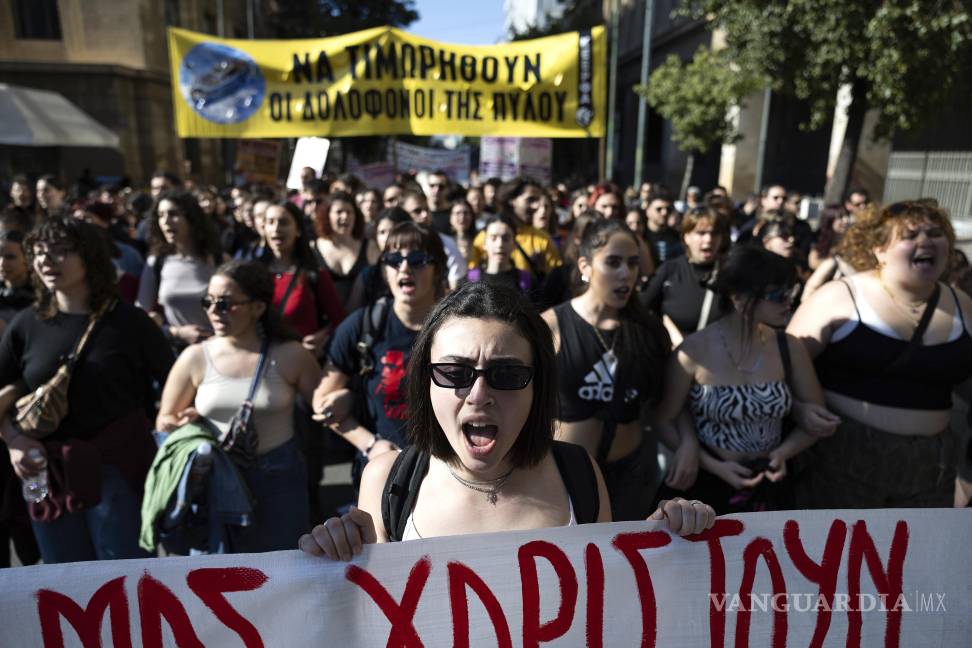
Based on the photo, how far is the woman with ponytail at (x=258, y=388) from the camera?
2639 mm

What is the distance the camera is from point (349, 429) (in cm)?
279

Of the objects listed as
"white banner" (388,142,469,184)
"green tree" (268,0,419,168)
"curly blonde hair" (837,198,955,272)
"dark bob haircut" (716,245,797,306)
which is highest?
"green tree" (268,0,419,168)

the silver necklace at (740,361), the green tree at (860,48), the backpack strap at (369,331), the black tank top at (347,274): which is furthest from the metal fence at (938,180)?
the backpack strap at (369,331)

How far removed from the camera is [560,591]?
1607mm

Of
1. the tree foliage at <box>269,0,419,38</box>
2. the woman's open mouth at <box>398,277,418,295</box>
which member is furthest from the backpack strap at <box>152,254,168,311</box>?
the tree foliage at <box>269,0,419,38</box>

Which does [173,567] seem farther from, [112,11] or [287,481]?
[112,11]

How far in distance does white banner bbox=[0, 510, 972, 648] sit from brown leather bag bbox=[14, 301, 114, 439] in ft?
3.84

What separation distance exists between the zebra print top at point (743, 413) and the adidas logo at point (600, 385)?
0.31m

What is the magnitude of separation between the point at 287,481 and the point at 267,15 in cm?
3819

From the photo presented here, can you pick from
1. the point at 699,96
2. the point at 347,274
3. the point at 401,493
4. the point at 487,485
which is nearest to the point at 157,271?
the point at 347,274

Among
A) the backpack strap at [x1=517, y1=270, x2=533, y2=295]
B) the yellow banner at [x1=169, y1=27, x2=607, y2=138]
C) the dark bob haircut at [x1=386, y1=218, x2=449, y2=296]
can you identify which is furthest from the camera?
the yellow banner at [x1=169, y1=27, x2=607, y2=138]

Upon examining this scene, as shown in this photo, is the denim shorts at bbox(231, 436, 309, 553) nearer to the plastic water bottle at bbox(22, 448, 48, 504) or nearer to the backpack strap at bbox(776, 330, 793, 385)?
the plastic water bottle at bbox(22, 448, 48, 504)

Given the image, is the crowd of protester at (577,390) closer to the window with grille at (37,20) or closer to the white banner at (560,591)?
the white banner at (560,591)

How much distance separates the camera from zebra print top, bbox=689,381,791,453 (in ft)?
8.13
